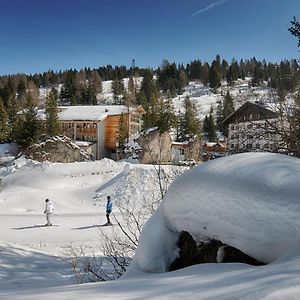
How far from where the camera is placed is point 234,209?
12.9 feet

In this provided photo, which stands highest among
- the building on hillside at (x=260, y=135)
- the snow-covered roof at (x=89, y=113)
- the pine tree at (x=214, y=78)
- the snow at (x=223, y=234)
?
the pine tree at (x=214, y=78)

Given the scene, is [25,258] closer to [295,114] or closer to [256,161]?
[295,114]

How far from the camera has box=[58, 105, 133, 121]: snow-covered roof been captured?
180 feet

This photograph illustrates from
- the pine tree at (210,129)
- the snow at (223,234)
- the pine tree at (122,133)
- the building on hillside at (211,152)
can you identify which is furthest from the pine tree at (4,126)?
the snow at (223,234)

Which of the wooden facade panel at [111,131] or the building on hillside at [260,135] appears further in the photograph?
the wooden facade panel at [111,131]

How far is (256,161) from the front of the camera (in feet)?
14.0

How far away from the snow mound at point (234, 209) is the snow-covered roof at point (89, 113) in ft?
163

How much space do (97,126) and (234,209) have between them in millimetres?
51310

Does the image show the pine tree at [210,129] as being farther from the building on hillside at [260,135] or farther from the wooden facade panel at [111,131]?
the building on hillside at [260,135]

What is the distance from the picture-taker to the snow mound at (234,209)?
3.54 meters

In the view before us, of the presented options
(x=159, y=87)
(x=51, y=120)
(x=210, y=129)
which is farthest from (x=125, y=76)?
(x=51, y=120)

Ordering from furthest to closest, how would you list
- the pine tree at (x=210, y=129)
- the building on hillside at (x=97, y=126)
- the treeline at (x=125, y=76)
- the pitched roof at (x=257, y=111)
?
the treeline at (x=125, y=76) → the pine tree at (x=210, y=129) → the building on hillside at (x=97, y=126) → the pitched roof at (x=257, y=111)

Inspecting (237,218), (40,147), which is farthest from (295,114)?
(40,147)

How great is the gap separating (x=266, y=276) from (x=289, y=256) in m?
0.50
